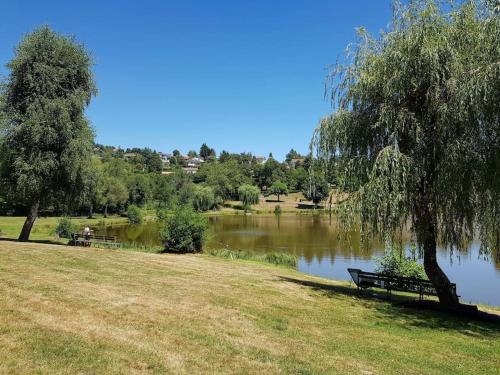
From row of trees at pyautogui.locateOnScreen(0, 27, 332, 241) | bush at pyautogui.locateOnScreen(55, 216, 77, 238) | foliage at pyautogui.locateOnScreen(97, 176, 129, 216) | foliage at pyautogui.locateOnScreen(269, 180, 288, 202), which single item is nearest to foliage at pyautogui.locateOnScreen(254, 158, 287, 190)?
foliage at pyautogui.locateOnScreen(269, 180, 288, 202)

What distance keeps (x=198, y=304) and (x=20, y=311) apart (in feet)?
12.9

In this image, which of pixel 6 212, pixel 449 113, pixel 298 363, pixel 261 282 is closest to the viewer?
pixel 298 363

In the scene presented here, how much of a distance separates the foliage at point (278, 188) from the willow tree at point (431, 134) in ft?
439

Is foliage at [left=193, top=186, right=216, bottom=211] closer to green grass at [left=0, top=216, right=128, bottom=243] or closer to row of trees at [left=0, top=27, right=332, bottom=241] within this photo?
green grass at [left=0, top=216, right=128, bottom=243]

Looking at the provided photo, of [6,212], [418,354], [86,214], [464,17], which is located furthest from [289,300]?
[86,214]

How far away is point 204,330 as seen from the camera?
8.36 meters

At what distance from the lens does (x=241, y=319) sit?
31.4ft

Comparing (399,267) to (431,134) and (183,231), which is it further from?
(183,231)

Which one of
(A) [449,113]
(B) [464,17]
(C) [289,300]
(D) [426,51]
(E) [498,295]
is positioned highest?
(B) [464,17]

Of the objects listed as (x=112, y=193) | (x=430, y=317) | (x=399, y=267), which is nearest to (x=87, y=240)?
(x=399, y=267)

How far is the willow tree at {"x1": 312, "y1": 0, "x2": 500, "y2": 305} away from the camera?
12117mm

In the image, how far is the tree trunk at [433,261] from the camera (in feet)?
43.7

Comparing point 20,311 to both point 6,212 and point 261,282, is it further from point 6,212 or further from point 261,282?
point 6,212

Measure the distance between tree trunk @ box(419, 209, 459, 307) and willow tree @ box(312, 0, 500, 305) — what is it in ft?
0.10
